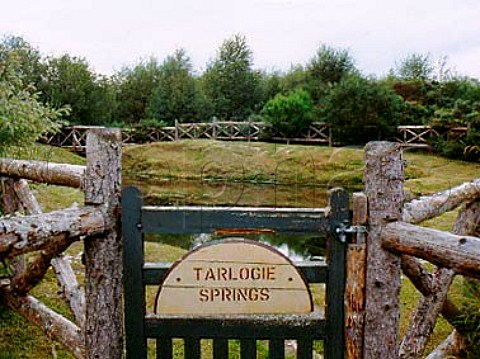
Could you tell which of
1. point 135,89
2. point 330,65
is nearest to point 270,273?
point 330,65

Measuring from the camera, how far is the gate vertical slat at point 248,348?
1.90 metres

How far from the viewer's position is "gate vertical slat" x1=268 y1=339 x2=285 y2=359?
1.90 meters

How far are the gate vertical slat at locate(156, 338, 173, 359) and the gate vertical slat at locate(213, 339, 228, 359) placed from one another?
16 centimetres

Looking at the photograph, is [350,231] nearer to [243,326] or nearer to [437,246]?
[437,246]

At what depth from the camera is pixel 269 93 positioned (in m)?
17.6

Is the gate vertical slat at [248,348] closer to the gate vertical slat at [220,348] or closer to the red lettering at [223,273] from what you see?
the gate vertical slat at [220,348]

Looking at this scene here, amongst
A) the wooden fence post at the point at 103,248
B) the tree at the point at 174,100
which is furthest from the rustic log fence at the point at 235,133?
the wooden fence post at the point at 103,248

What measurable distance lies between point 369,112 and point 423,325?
1025 centimetres

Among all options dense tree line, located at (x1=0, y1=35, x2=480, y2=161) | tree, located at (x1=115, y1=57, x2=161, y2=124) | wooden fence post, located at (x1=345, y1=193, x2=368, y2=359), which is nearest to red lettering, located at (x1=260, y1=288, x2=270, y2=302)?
wooden fence post, located at (x1=345, y1=193, x2=368, y2=359)

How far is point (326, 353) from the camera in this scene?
1.92m

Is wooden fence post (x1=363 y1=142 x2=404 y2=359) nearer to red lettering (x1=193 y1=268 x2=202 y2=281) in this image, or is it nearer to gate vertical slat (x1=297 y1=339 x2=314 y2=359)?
gate vertical slat (x1=297 y1=339 x2=314 y2=359)

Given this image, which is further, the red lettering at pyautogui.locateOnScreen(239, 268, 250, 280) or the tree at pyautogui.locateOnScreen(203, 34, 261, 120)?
the tree at pyautogui.locateOnScreen(203, 34, 261, 120)

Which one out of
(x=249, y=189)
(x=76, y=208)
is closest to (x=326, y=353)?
(x=249, y=189)

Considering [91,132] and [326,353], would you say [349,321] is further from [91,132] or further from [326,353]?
[91,132]
